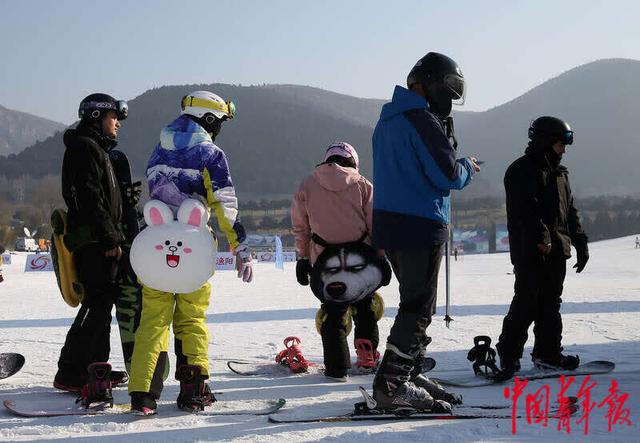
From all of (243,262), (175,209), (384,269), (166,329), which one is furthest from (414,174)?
(166,329)

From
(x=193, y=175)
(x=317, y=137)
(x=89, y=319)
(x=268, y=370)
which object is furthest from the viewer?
(x=317, y=137)

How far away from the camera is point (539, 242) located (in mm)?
4668

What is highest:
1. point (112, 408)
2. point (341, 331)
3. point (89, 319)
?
point (89, 319)

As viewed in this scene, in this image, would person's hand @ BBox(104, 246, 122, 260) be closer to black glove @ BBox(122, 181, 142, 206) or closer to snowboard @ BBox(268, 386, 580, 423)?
black glove @ BBox(122, 181, 142, 206)

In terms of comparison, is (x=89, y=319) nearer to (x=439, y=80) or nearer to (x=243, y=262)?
(x=243, y=262)

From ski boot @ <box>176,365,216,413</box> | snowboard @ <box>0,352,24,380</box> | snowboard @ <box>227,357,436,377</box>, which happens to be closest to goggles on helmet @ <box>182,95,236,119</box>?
ski boot @ <box>176,365,216,413</box>

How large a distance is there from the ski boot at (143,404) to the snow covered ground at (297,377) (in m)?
0.06

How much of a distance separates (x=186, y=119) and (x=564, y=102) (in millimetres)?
197151

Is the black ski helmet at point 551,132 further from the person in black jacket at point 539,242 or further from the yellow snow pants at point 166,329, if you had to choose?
the yellow snow pants at point 166,329

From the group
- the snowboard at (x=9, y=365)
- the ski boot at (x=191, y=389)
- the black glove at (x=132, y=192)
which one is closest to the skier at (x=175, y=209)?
the ski boot at (x=191, y=389)

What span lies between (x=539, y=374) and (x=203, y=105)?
2.59 m

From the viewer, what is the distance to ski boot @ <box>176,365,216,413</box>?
12.3 feet

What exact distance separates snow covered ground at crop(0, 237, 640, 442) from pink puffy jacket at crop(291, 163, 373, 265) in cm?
94

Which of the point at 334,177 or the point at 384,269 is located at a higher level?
the point at 334,177
